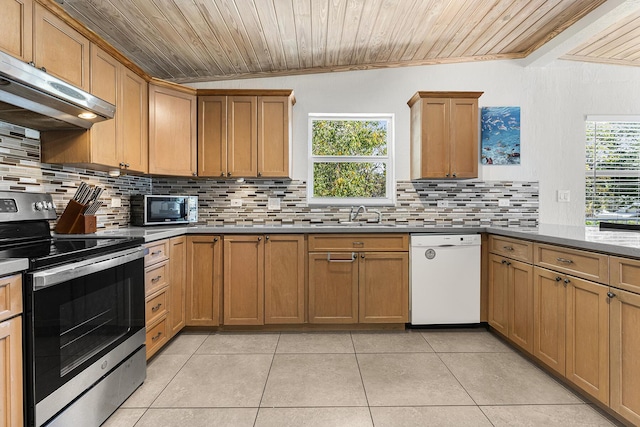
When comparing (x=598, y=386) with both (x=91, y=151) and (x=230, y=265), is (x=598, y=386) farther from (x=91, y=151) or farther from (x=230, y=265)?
(x=91, y=151)

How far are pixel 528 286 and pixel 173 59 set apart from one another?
341cm

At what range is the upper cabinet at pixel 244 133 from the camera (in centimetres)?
319

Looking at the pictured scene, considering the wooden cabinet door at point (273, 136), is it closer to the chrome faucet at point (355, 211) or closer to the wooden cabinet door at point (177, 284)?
the chrome faucet at point (355, 211)

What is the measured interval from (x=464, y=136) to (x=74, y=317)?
3.21 metres

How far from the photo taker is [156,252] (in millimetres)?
2426

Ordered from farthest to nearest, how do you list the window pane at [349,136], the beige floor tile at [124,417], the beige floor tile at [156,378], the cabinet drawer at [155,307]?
the window pane at [349,136]
the cabinet drawer at [155,307]
the beige floor tile at [156,378]
the beige floor tile at [124,417]

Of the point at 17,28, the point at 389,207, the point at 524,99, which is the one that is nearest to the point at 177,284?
the point at 17,28

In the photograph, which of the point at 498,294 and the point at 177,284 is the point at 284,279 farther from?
the point at 498,294

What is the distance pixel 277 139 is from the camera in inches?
126

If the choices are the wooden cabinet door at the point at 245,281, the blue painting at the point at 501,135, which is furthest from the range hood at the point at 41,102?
the blue painting at the point at 501,135

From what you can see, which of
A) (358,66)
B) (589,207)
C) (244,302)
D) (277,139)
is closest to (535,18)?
(358,66)

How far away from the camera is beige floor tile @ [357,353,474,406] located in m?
1.93

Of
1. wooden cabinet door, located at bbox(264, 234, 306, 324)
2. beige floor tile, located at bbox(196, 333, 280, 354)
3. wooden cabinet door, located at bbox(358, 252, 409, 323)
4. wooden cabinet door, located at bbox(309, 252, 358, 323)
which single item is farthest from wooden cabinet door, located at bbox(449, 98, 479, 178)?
beige floor tile, located at bbox(196, 333, 280, 354)

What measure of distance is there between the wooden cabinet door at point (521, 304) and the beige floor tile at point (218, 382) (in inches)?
70.4
